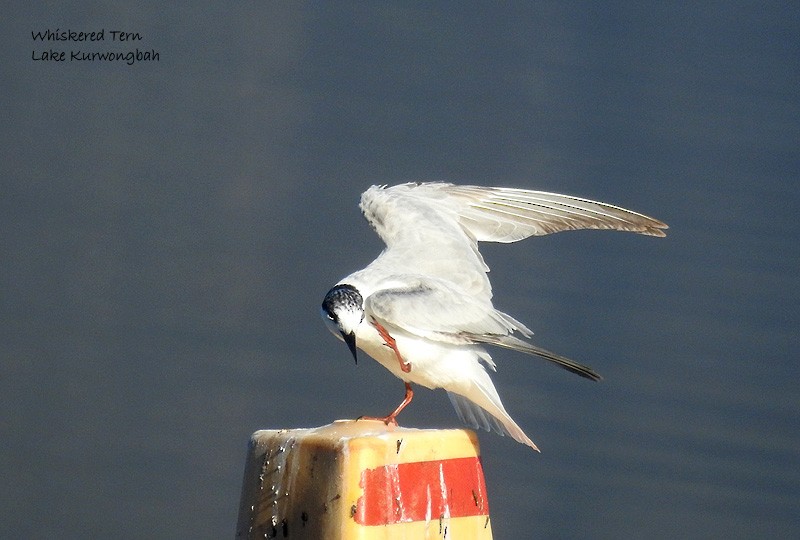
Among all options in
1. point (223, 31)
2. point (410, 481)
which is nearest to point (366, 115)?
point (223, 31)

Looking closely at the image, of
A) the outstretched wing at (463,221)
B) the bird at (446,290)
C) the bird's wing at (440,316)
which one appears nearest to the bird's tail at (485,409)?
the bird at (446,290)

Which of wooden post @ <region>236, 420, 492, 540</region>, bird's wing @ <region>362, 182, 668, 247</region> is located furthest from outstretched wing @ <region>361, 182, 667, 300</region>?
wooden post @ <region>236, 420, 492, 540</region>

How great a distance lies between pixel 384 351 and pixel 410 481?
3.83 feet

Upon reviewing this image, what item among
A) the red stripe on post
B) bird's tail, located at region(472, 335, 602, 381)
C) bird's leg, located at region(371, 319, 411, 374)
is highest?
bird's leg, located at region(371, 319, 411, 374)

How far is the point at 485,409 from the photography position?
387 cm

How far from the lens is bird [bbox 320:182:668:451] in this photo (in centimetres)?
355

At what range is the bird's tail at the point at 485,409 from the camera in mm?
3719

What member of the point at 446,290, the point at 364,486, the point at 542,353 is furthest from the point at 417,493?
the point at 446,290

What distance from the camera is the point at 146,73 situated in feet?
18.7

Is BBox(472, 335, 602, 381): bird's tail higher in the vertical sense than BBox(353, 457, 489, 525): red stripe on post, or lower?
higher

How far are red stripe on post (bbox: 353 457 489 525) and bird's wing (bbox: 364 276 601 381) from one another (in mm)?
822

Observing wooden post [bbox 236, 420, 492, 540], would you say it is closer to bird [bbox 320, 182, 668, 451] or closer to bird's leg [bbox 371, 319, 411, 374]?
bird [bbox 320, 182, 668, 451]

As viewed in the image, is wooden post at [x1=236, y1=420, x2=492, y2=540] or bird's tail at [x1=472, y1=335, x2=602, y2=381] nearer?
wooden post at [x1=236, y1=420, x2=492, y2=540]

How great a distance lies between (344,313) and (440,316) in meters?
0.28
